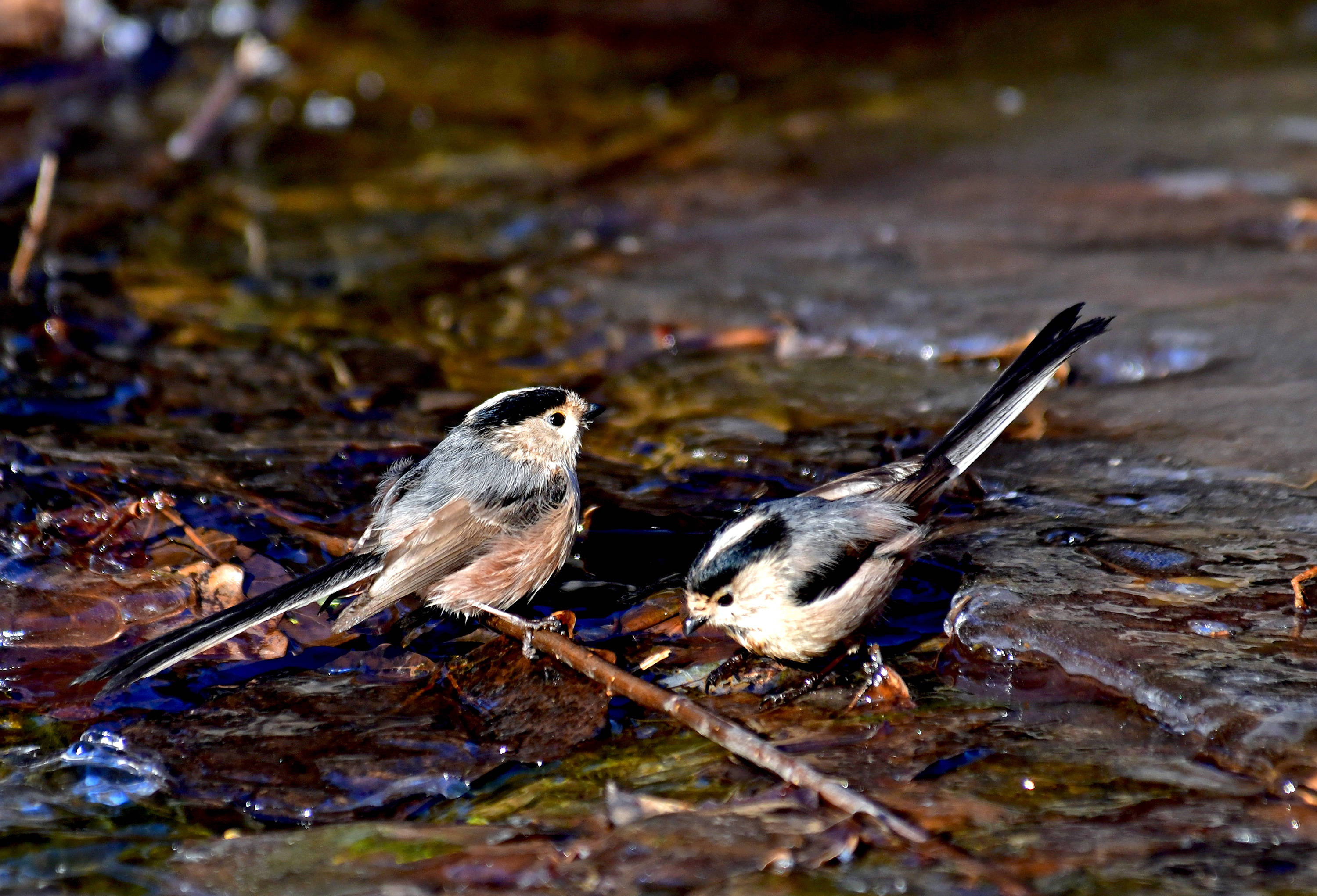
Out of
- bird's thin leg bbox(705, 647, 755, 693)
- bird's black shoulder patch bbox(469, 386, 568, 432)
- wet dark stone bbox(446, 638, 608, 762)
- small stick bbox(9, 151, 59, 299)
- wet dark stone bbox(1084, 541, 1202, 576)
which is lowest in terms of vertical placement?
wet dark stone bbox(446, 638, 608, 762)

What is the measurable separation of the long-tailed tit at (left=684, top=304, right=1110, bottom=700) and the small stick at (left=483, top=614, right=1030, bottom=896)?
0.27 meters

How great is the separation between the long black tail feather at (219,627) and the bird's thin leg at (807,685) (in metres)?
1.25

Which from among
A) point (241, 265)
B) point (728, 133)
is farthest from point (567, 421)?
point (728, 133)

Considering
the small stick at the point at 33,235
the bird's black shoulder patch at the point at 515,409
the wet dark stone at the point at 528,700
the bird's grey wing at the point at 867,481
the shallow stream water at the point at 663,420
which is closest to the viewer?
the shallow stream water at the point at 663,420

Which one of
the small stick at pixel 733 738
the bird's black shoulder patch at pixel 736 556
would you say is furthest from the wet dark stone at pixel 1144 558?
the small stick at pixel 733 738

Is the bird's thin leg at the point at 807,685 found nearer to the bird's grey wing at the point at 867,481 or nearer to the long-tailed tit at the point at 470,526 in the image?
the bird's grey wing at the point at 867,481

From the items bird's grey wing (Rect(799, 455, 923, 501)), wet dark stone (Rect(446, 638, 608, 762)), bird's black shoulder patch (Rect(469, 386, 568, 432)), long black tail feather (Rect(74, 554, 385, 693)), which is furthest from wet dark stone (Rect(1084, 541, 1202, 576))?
long black tail feather (Rect(74, 554, 385, 693))

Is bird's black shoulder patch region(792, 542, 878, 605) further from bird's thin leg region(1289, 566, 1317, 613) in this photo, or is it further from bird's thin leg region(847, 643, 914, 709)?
bird's thin leg region(1289, 566, 1317, 613)

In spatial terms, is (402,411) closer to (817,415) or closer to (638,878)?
(817,415)

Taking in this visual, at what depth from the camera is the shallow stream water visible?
289cm

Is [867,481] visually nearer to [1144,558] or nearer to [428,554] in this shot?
[1144,558]

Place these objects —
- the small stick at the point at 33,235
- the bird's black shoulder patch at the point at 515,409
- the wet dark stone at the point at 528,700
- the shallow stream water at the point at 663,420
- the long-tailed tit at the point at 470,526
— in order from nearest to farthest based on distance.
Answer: the shallow stream water at the point at 663,420, the wet dark stone at the point at 528,700, the long-tailed tit at the point at 470,526, the bird's black shoulder patch at the point at 515,409, the small stick at the point at 33,235

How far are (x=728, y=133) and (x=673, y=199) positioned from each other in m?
1.23

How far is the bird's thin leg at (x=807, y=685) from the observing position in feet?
11.3
